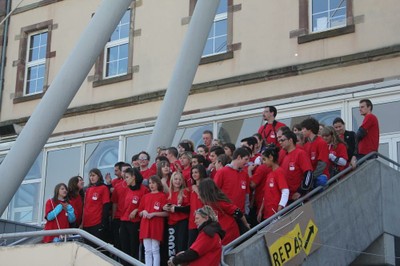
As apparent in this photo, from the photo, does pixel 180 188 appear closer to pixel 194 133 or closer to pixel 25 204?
pixel 194 133

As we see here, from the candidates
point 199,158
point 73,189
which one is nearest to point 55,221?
point 73,189

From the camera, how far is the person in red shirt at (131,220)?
11.5 meters

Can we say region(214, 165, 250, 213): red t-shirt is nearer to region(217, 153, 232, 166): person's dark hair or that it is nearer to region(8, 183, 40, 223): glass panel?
region(217, 153, 232, 166): person's dark hair

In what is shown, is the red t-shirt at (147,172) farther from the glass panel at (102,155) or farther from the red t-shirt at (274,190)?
the glass panel at (102,155)

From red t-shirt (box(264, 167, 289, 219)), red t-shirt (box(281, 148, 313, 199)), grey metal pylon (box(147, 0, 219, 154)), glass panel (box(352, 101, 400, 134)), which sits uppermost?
grey metal pylon (box(147, 0, 219, 154))

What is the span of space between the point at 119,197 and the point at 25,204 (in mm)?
10084

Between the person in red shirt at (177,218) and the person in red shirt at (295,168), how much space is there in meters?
1.42

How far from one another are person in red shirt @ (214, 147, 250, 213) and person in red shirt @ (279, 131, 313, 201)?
0.65 meters

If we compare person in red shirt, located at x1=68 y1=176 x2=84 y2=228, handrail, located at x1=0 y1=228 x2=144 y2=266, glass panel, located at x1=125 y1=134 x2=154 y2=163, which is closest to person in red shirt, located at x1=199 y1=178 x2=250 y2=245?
handrail, located at x1=0 y1=228 x2=144 y2=266

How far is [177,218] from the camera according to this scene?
10.8 m

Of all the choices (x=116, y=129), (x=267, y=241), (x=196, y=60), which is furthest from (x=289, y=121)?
(x=267, y=241)

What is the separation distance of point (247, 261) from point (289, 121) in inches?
335

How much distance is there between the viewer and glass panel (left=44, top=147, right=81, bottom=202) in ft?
70.2

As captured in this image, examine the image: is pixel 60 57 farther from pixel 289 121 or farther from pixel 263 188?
pixel 263 188
